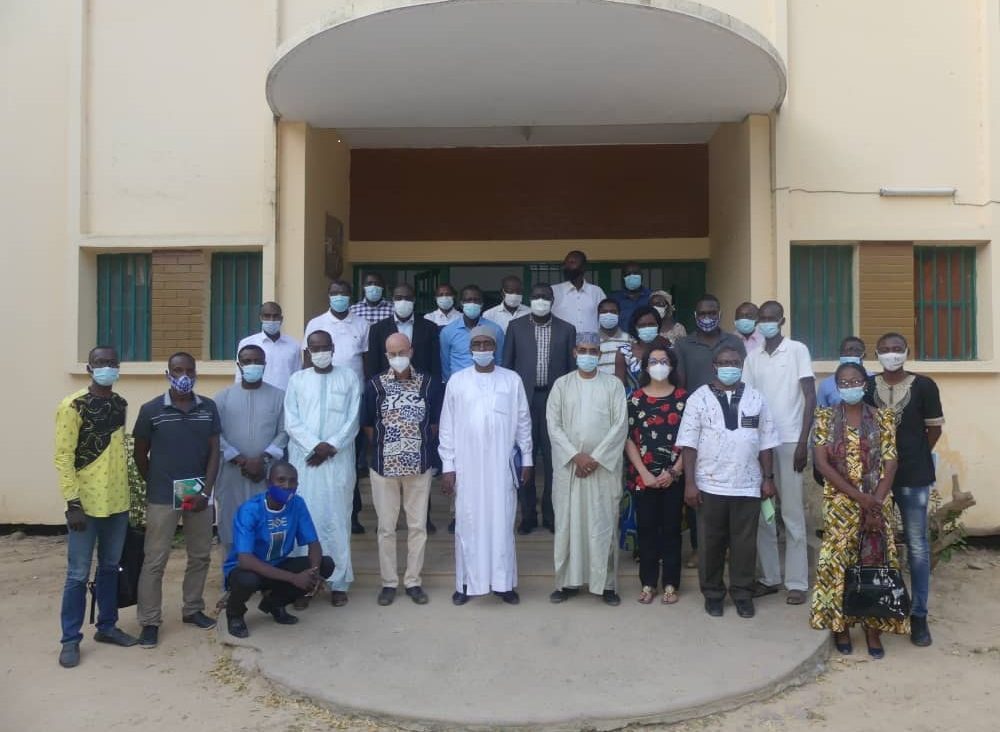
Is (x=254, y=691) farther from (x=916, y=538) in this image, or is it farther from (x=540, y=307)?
(x=916, y=538)

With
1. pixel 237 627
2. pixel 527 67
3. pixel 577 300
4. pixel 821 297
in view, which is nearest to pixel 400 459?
pixel 237 627

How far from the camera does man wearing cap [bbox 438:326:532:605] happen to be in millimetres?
5637

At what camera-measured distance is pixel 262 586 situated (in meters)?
5.16

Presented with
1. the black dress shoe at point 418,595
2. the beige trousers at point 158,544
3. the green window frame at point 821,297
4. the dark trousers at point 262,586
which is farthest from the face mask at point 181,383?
the green window frame at point 821,297

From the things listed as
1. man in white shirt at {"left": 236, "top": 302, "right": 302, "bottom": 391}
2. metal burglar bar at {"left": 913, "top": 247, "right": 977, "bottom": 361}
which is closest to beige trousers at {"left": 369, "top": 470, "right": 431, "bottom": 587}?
man in white shirt at {"left": 236, "top": 302, "right": 302, "bottom": 391}

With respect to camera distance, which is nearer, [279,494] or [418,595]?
[279,494]

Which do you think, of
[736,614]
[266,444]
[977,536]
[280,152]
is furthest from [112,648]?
[977,536]

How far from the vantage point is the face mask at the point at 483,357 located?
5.69 metres

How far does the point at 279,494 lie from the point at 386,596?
42.8 inches

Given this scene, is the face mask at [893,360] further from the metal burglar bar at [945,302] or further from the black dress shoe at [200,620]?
the black dress shoe at [200,620]

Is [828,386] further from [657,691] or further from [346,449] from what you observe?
[346,449]

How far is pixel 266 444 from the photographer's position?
18.8 feet

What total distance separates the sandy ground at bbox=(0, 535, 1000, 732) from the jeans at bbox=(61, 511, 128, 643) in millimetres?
215

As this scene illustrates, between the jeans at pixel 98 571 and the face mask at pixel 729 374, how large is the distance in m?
3.67
